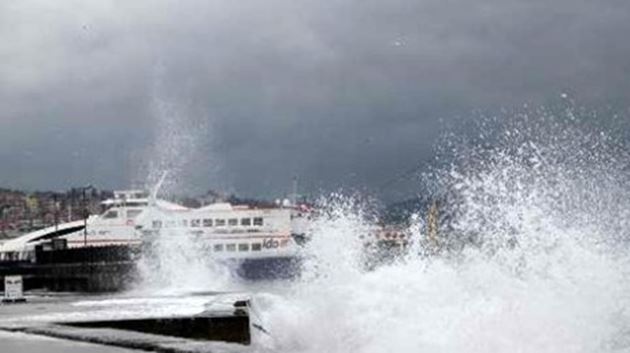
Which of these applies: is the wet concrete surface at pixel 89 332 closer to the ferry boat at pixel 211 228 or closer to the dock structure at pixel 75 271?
the dock structure at pixel 75 271

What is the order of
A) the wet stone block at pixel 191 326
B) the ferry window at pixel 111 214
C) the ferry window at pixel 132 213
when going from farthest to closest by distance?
the ferry window at pixel 111 214
the ferry window at pixel 132 213
the wet stone block at pixel 191 326

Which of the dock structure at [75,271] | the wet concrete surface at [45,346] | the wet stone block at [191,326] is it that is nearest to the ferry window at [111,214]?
the dock structure at [75,271]

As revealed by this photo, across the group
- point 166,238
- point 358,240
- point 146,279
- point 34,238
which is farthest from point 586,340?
point 34,238

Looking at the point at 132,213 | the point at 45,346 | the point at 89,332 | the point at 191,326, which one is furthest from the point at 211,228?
the point at 45,346

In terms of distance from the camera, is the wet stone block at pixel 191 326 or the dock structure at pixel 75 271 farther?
the dock structure at pixel 75 271

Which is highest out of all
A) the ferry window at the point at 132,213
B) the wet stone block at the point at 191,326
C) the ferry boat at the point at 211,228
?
the ferry window at the point at 132,213

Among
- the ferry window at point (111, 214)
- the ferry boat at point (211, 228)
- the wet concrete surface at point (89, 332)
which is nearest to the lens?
the wet concrete surface at point (89, 332)

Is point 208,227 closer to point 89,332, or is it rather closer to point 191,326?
point 191,326

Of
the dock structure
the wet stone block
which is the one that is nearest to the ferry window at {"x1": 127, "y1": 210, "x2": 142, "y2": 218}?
the dock structure

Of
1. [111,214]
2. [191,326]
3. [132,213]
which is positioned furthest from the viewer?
[111,214]

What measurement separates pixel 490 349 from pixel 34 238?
300 feet

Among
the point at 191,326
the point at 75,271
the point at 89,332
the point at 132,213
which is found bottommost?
the point at 191,326

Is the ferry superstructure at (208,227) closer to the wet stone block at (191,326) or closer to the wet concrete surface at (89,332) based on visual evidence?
the wet concrete surface at (89,332)

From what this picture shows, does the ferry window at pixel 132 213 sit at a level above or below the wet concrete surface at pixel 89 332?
above
